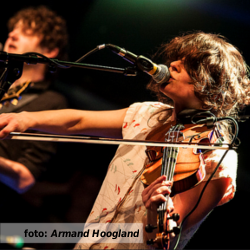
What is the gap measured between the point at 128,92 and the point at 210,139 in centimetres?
113

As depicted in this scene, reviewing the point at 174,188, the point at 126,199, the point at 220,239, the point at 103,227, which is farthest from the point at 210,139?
the point at 220,239

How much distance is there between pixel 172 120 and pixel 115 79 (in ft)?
2.75

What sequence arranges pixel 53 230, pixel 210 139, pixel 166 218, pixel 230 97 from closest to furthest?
pixel 166 218 < pixel 210 139 < pixel 230 97 < pixel 53 230

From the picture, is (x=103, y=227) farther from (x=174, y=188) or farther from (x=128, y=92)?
(x=128, y=92)

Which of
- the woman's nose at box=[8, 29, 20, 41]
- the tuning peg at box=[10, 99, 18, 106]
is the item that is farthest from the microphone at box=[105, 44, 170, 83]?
the woman's nose at box=[8, 29, 20, 41]

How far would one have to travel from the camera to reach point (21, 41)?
6.82ft

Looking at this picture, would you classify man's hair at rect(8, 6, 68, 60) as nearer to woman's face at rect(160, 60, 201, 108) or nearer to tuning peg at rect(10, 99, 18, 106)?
tuning peg at rect(10, 99, 18, 106)

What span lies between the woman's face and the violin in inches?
5.9

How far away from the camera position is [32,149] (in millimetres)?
1903

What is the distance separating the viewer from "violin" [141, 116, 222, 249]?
3.19ft

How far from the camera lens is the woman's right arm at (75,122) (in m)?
1.31

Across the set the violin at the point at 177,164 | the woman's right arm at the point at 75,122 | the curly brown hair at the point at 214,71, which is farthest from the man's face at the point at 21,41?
the violin at the point at 177,164

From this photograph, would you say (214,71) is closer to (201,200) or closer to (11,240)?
(201,200)

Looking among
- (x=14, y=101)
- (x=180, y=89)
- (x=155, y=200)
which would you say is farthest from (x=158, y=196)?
(x=14, y=101)
